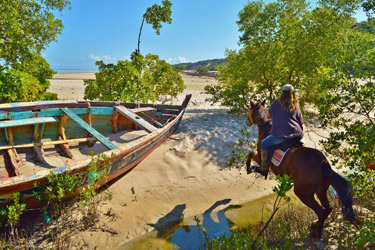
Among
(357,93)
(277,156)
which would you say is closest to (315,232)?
(277,156)

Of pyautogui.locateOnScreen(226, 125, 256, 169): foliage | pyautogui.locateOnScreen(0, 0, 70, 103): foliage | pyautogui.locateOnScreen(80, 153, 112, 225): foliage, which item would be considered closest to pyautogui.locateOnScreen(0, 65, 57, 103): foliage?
pyautogui.locateOnScreen(0, 0, 70, 103): foliage

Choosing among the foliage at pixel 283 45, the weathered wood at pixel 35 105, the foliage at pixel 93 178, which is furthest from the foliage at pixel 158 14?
the foliage at pixel 93 178

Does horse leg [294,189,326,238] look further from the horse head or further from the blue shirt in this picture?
the horse head

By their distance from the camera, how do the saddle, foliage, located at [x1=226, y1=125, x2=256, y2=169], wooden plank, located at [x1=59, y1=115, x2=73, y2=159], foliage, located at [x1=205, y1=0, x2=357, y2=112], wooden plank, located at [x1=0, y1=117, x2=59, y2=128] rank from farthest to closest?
foliage, located at [x1=205, y1=0, x2=357, y2=112] < wooden plank, located at [x1=59, y1=115, x2=73, y2=159] < foliage, located at [x1=226, y1=125, x2=256, y2=169] < wooden plank, located at [x1=0, y1=117, x2=59, y2=128] < the saddle

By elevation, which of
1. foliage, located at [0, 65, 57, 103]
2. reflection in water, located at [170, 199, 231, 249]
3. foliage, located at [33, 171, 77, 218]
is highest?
foliage, located at [0, 65, 57, 103]

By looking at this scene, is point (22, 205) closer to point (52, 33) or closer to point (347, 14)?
point (52, 33)

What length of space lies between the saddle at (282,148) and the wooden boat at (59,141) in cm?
322

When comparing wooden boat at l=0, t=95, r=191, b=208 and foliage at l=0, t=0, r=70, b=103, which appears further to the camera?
foliage at l=0, t=0, r=70, b=103

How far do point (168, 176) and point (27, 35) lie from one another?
311 inches

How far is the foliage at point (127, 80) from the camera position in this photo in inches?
407

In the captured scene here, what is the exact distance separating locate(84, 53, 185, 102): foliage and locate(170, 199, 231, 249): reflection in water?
6831mm

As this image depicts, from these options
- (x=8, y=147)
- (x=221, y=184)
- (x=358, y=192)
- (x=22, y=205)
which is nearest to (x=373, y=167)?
(x=358, y=192)

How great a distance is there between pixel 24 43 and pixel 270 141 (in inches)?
372

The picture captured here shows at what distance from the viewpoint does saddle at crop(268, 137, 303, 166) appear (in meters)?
4.30
